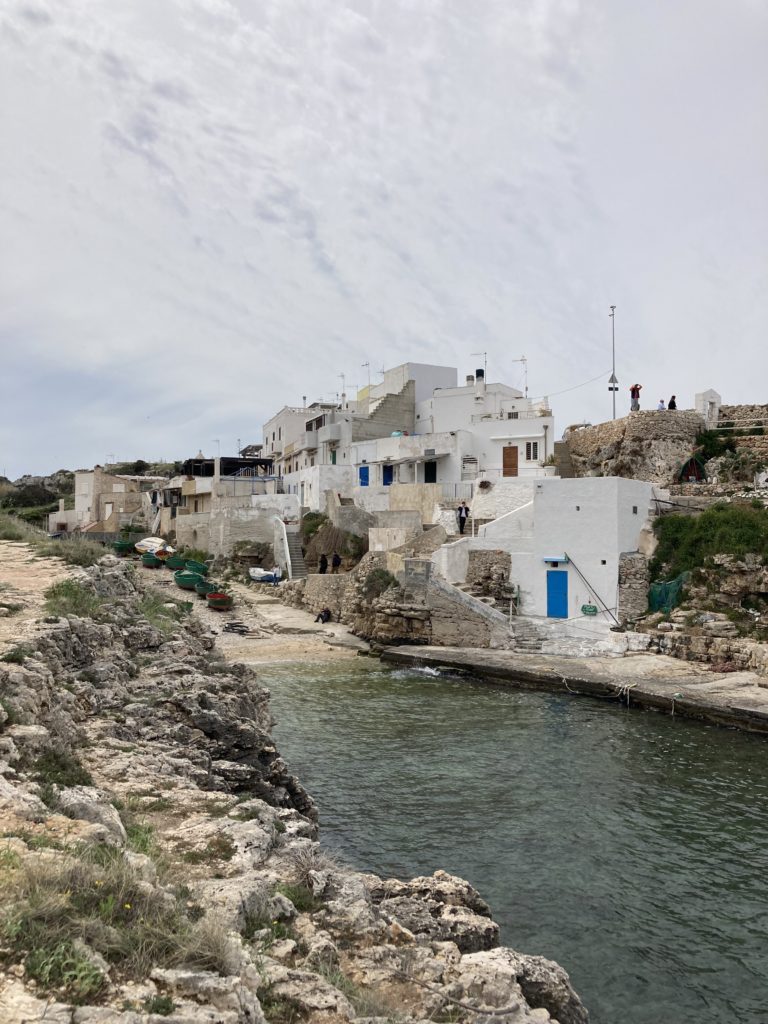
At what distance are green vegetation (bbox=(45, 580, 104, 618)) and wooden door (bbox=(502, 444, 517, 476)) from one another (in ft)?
95.1

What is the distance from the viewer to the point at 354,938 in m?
4.60

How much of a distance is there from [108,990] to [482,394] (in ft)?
136

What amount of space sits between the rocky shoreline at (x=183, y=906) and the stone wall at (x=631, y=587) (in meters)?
17.9

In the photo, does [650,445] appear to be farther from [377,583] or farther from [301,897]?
[301,897]

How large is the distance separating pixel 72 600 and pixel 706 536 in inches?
793

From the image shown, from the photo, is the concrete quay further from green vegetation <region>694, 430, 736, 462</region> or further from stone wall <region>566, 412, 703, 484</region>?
green vegetation <region>694, 430, 736, 462</region>

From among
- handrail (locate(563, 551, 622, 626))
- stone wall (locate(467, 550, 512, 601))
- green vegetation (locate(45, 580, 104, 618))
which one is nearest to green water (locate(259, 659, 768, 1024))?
green vegetation (locate(45, 580, 104, 618))

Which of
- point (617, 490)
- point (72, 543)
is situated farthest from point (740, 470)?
point (72, 543)

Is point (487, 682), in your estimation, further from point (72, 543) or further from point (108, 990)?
point (108, 990)

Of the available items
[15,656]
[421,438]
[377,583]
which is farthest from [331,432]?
[15,656]

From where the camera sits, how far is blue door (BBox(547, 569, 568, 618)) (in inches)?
976

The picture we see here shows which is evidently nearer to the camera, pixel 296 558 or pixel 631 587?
pixel 631 587

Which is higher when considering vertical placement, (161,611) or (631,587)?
(161,611)

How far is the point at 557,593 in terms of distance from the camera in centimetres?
2495
